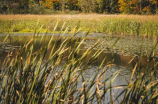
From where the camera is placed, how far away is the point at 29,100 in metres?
1.48

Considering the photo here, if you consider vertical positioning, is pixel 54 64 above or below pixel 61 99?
above

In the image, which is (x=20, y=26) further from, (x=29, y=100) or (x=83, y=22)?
(x=29, y=100)

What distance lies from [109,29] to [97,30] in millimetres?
1417

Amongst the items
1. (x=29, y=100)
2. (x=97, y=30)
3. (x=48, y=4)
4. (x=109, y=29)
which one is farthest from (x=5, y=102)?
(x=48, y=4)

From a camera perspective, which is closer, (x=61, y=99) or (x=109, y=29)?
(x=61, y=99)

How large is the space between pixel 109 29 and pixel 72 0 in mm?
20899

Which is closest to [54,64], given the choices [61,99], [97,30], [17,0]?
[61,99]

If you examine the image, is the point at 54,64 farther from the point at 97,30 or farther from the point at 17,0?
the point at 17,0

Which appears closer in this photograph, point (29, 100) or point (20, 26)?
point (29, 100)

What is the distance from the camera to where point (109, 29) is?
12.9 metres

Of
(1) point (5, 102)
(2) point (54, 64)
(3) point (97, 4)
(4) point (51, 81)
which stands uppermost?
(2) point (54, 64)

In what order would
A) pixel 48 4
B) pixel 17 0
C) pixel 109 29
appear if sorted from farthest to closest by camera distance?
pixel 48 4 → pixel 17 0 → pixel 109 29

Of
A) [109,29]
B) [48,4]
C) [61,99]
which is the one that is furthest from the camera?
[48,4]

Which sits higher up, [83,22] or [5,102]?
[5,102]
